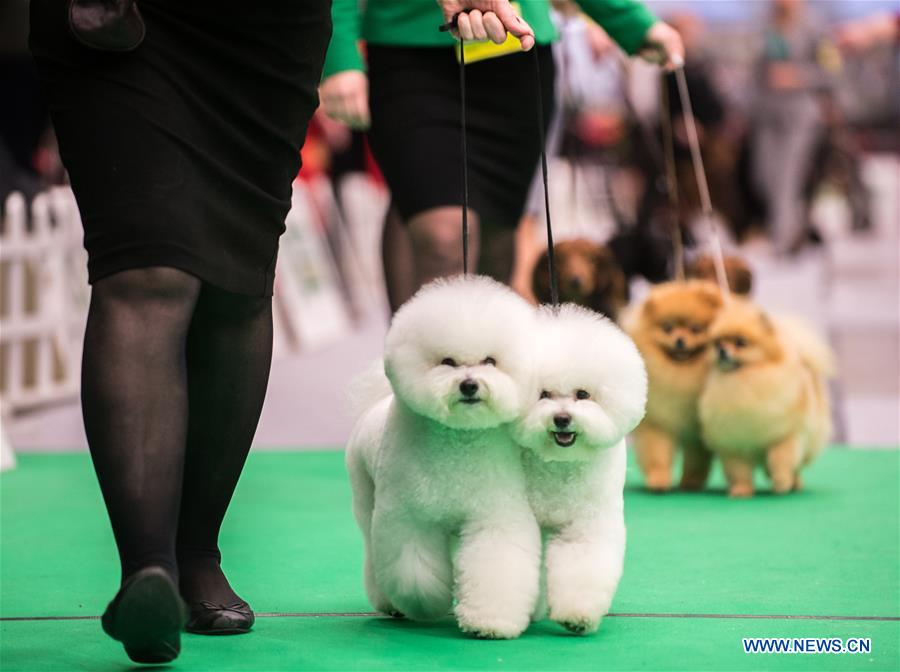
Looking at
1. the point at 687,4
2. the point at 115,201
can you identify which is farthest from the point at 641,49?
the point at 687,4

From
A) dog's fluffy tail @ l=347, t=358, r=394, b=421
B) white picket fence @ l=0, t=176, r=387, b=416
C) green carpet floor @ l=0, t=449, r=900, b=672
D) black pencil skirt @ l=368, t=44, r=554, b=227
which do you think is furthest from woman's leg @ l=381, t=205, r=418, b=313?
white picket fence @ l=0, t=176, r=387, b=416

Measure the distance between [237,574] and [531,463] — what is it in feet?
3.14

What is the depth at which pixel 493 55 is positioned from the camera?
3451 mm

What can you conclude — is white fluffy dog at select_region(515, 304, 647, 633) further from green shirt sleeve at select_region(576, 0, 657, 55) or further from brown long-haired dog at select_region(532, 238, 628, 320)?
brown long-haired dog at select_region(532, 238, 628, 320)

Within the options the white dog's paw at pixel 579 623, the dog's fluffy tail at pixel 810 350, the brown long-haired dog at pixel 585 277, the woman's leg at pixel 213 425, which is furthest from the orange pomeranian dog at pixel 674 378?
the woman's leg at pixel 213 425

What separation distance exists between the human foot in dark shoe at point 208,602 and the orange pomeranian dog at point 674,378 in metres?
2.15

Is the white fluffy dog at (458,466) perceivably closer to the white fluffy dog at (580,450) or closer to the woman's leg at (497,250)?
the white fluffy dog at (580,450)

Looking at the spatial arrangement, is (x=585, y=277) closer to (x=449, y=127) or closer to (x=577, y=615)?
(x=449, y=127)

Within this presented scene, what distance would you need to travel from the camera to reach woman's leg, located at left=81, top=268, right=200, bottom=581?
7.48 feet

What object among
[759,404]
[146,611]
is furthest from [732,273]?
[146,611]

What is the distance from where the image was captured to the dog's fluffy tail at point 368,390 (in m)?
2.84

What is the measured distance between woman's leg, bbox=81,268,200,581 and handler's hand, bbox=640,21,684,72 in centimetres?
158

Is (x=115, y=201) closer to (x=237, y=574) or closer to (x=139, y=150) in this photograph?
(x=139, y=150)

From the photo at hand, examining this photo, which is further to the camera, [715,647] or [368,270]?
[368,270]
